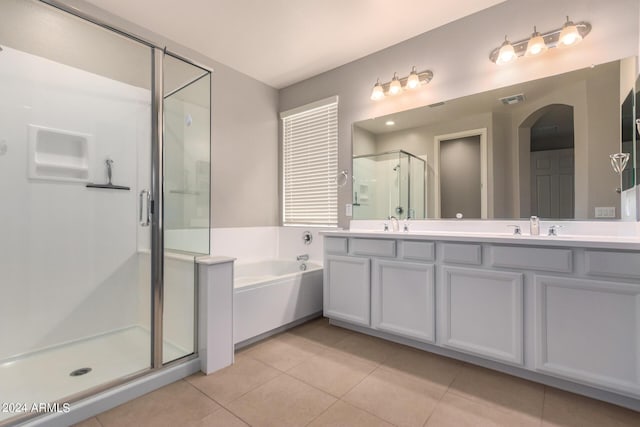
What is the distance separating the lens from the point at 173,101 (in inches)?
77.3

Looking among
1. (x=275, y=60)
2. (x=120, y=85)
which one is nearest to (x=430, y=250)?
(x=275, y=60)

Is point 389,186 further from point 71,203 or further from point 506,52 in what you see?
point 71,203

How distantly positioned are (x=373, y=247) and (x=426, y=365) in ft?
2.91

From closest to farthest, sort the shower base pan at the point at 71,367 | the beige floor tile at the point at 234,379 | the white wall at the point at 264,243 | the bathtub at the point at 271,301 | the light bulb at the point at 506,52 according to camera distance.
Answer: the shower base pan at the point at 71,367
the beige floor tile at the point at 234,379
the light bulb at the point at 506,52
the bathtub at the point at 271,301
the white wall at the point at 264,243

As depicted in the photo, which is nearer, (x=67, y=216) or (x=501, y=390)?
(x=501, y=390)

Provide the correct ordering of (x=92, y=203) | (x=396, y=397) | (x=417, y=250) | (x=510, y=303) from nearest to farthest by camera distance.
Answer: (x=396, y=397)
(x=510, y=303)
(x=417, y=250)
(x=92, y=203)

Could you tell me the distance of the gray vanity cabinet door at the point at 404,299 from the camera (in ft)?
6.79

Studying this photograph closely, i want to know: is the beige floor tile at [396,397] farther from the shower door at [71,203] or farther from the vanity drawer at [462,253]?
the shower door at [71,203]

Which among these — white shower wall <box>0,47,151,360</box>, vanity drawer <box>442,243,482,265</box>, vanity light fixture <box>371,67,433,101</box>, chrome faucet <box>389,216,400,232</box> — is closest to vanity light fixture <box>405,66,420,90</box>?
vanity light fixture <box>371,67,433,101</box>

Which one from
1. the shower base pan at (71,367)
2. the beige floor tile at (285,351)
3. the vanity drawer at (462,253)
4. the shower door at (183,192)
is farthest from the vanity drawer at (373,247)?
the shower base pan at (71,367)

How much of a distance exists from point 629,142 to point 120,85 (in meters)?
3.65

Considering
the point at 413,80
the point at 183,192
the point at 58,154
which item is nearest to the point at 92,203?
the point at 58,154

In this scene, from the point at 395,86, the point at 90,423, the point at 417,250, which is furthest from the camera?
the point at 395,86

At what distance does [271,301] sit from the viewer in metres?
2.44
